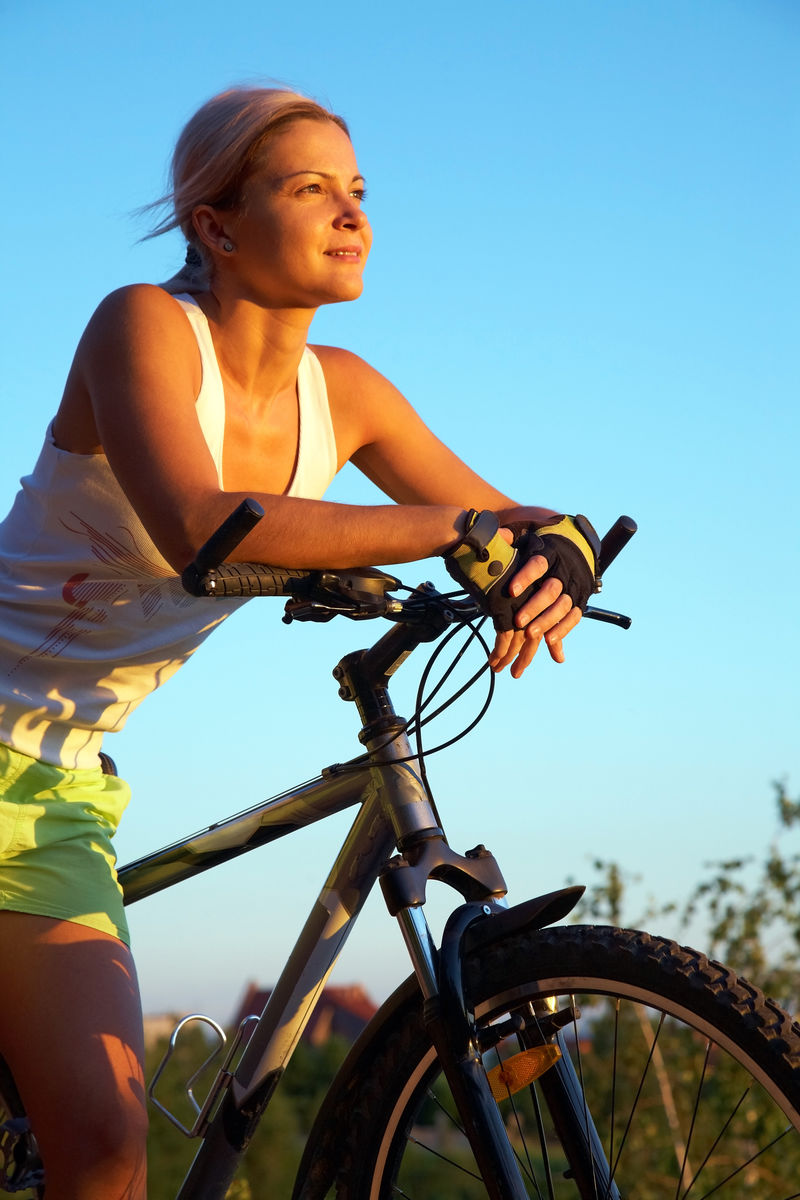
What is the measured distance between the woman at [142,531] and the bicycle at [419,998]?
0.16 metres

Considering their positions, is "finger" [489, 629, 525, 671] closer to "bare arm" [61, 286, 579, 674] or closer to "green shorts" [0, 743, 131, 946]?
"bare arm" [61, 286, 579, 674]

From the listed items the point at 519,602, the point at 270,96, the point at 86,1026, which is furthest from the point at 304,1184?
the point at 270,96

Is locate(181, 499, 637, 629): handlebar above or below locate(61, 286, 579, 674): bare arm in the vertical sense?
below

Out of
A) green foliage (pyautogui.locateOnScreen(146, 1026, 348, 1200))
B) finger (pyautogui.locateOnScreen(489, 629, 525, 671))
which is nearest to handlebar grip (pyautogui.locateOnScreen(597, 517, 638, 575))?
finger (pyautogui.locateOnScreen(489, 629, 525, 671))

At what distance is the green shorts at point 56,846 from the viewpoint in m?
2.00

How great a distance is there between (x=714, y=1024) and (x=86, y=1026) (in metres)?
0.93

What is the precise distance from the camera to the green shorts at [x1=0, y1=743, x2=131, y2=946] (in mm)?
2004

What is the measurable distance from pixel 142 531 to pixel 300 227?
23.0 inches

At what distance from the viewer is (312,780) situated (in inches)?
85.9

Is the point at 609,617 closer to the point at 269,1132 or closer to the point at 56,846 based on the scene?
the point at 56,846

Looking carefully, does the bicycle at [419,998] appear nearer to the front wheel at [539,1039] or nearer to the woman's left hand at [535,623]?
the front wheel at [539,1039]

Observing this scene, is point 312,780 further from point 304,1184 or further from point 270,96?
point 270,96

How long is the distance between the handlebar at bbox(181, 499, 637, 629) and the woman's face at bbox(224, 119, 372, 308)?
61 cm

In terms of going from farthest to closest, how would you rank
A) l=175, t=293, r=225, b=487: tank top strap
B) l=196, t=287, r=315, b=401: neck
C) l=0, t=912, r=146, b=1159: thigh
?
l=196, t=287, r=315, b=401: neck
l=175, t=293, r=225, b=487: tank top strap
l=0, t=912, r=146, b=1159: thigh
